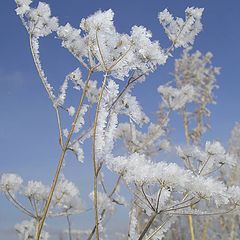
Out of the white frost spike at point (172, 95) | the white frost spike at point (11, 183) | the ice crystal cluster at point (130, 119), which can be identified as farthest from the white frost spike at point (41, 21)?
the white frost spike at point (172, 95)

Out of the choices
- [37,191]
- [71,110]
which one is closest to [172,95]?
[37,191]

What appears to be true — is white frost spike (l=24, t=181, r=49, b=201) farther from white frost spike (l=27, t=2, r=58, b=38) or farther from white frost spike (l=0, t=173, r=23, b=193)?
white frost spike (l=27, t=2, r=58, b=38)

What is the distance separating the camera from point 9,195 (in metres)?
3.55

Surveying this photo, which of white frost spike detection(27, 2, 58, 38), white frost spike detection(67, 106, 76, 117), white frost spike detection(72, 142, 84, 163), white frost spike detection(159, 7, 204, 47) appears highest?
white frost spike detection(159, 7, 204, 47)

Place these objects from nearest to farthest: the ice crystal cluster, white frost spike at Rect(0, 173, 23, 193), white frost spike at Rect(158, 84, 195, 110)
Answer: the ice crystal cluster, white frost spike at Rect(0, 173, 23, 193), white frost spike at Rect(158, 84, 195, 110)

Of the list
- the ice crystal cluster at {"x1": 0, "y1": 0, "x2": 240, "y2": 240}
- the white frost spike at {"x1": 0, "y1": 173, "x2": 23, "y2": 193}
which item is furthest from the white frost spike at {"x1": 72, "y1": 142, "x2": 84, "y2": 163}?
the white frost spike at {"x1": 0, "y1": 173, "x2": 23, "y2": 193}

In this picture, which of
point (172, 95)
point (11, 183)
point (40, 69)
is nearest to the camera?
point (40, 69)

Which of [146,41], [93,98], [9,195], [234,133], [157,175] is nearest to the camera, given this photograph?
[157,175]

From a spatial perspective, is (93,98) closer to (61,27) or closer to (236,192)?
(61,27)

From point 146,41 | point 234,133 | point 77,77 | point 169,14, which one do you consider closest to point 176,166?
point 146,41

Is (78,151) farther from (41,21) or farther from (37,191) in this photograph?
(37,191)

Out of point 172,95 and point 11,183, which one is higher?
point 172,95

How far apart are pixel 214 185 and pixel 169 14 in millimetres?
1450

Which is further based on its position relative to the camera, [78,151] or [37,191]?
[37,191]
